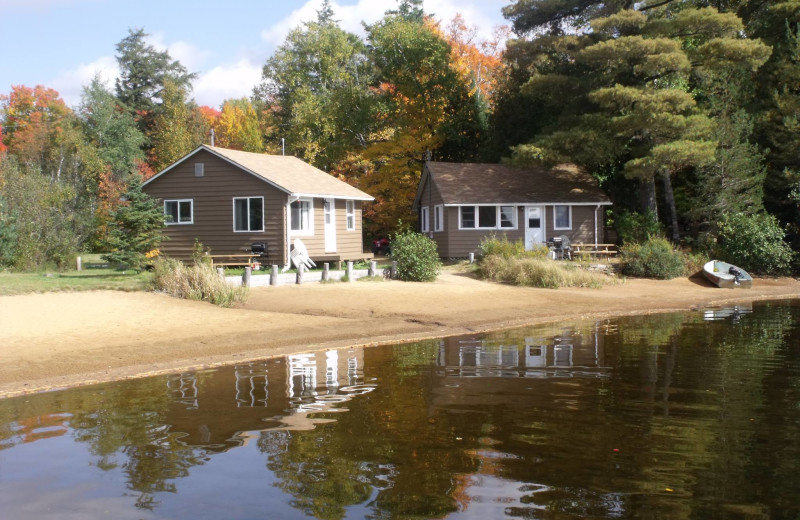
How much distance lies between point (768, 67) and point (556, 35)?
993 cm

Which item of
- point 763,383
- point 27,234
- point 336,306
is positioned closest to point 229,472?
point 763,383

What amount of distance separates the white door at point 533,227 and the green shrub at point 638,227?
12.6 feet

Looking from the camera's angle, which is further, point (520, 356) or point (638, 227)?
A: point (638, 227)

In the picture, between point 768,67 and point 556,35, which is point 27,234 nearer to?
point 556,35

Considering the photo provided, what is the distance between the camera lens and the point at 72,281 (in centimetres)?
2255

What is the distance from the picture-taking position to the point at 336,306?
1959cm

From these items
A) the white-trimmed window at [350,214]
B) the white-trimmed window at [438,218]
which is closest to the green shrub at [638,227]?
the white-trimmed window at [438,218]


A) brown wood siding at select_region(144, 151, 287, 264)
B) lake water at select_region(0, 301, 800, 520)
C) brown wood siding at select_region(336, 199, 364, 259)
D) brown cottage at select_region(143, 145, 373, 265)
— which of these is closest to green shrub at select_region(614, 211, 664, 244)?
brown wood siding at select_region(336, 199, 364, 259)

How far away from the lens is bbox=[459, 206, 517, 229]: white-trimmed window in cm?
3553

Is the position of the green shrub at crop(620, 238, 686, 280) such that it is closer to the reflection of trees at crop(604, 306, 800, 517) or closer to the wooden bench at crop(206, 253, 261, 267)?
the reflection of trees at crop(604, 306, 800, 517)

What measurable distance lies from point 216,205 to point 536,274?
12.8m

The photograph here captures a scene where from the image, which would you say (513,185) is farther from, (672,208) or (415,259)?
(415,259)

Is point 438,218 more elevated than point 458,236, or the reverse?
point 438,218

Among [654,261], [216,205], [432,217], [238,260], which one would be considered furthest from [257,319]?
[432,217]
